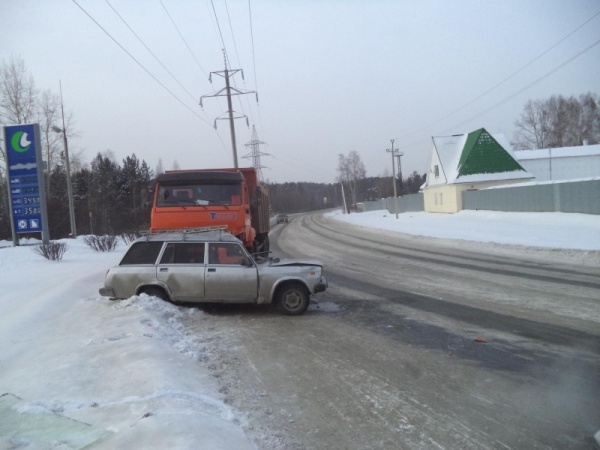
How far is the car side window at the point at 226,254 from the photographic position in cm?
854

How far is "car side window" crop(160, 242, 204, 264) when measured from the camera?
338 inches

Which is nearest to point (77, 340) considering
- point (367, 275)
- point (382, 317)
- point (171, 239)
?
point (171, 239)

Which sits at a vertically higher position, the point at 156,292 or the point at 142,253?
the point at 142,253

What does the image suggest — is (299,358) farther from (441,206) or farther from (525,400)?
(441,206)

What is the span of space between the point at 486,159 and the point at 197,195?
3968 centimetres

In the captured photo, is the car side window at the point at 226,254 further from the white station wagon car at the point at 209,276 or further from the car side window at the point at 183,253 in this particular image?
the car side window at the point at 183,253

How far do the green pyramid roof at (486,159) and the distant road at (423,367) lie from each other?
116 feet

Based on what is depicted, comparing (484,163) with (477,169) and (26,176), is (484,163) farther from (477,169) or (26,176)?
(26,176)

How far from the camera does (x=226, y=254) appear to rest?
859 centimetres

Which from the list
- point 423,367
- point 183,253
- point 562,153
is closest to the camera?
point 423,367

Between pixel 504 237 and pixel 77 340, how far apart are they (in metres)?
20.2

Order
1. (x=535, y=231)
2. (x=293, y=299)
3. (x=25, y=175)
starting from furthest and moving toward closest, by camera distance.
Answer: (x=535, y=231) → (x=25, y=175) → (x=293, y=299)

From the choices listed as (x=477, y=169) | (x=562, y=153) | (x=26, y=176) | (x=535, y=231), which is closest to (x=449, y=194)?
(x=477, y=169)

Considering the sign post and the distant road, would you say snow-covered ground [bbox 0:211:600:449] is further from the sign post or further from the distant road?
the sign post
